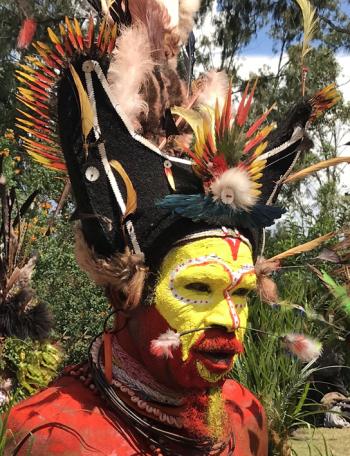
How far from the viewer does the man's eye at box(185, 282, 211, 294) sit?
2.36 m

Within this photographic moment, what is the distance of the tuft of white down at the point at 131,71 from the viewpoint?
2.47 m

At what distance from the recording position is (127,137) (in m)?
2.40

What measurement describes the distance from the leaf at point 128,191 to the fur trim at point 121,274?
144 mm

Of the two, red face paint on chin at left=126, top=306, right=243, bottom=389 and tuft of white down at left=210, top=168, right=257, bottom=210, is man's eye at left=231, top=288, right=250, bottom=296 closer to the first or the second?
red face paint on chin at left=126, top=306, right=243, bottom=389

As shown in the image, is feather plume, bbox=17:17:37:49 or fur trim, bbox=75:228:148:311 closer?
fur trim, bbox=75:228:148:311

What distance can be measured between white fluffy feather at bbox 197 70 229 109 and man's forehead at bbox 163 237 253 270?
63 centimetres

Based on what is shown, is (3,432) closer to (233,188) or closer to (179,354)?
(179,354)

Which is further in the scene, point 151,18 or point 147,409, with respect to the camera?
point 151,18

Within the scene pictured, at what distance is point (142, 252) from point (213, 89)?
0.80 m

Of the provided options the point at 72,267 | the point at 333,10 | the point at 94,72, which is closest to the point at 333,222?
the point at 72,267

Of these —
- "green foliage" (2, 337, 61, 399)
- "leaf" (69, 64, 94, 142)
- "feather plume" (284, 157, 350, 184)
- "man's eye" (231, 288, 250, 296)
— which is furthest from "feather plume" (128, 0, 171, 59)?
"green foliage" (2, 337, 61, 399)

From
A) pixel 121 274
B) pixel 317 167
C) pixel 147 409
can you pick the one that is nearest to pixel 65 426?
pixel 147 409

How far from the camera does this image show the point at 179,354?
7.70ft

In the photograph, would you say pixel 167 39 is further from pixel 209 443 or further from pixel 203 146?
pixel 209 443
